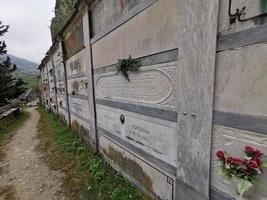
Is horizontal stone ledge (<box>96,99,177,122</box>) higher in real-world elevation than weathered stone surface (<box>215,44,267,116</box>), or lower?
lower

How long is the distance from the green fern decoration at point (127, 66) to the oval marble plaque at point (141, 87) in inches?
4.4

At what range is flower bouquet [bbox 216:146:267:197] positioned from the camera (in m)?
1.55

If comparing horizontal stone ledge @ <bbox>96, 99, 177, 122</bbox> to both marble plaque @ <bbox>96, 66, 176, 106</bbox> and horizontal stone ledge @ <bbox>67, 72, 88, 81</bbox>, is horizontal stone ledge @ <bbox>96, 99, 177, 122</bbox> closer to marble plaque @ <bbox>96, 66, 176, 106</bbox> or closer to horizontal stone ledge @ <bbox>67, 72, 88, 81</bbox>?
marble plaque @ <bbox>96, 66, 176, 106</bbox>

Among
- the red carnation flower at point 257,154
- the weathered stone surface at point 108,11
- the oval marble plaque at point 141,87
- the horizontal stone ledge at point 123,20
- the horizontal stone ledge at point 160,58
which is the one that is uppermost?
→ the weathered stone surface at point 108,11

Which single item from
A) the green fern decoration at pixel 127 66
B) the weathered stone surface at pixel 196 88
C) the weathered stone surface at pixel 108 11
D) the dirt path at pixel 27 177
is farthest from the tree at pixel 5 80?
the weathered stone surface at pixel 196 88

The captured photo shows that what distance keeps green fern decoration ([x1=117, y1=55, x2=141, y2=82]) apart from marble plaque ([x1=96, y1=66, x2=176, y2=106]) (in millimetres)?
104

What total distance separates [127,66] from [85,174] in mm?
3048

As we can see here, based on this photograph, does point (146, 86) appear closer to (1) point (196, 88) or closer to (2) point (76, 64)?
(1) point (196, 88)

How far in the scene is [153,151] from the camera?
3.09m

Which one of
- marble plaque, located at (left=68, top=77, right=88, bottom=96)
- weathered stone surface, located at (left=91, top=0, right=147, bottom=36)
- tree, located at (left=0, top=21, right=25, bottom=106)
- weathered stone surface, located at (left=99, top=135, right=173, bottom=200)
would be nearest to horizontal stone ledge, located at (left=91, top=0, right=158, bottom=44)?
weathered stone surface, located at (left=91, top=0, right=147, bottom=36)

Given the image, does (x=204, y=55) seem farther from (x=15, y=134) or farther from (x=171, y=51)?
(x=15, y=134)

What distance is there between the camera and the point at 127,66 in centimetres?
338

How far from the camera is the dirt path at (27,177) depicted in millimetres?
4105

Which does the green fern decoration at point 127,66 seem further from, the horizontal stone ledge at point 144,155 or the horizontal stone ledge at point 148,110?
the horizontal stone ledge at point 144,155
